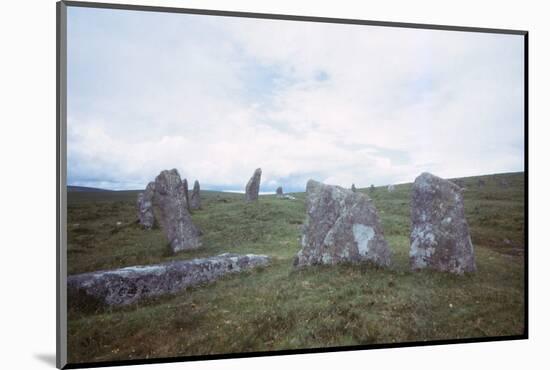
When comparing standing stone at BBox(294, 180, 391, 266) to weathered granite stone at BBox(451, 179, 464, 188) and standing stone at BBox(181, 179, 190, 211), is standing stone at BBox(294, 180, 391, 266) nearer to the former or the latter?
weathered granite stone at BBox(451, 179, 464, 188)

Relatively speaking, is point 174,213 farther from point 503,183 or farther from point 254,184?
point 503,183

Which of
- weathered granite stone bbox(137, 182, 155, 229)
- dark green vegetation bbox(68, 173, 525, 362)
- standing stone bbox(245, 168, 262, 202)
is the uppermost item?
standing stone bbox(245, 168, 262, 202)

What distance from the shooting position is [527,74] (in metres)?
12.1

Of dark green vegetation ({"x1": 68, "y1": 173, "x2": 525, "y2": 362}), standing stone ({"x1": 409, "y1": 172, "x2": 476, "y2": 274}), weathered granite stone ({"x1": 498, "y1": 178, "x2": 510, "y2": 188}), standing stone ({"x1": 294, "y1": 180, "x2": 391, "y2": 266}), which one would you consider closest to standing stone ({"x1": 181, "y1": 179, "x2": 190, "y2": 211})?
dark green vegetation ({"x1": 68, "y1": 173, "x2": 525, "y2": 362})

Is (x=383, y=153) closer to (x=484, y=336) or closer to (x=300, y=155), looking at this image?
(x=300, y=155)

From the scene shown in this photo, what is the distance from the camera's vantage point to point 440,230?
1180cm

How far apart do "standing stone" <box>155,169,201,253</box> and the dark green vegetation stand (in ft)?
0.83

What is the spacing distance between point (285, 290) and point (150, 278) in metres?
3.14

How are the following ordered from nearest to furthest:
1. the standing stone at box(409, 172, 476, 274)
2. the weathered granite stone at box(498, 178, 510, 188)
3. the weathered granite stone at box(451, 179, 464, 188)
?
the standing stone at box(409, 172, 476, 274) → the weathered granite stone at box(451, 179, 464, 188) → the weathered granite stone at box(498, 178, 510, 188)

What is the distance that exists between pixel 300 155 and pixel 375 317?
4.27 m

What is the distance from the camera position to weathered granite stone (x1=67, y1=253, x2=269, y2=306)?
31.5 ft

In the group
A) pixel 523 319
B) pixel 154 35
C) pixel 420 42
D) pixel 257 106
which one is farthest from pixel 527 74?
pixel 154 35

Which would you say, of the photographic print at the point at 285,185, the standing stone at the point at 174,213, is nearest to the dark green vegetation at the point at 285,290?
the photographic print at the point at 285,185

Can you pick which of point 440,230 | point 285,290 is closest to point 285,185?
point 285,290
